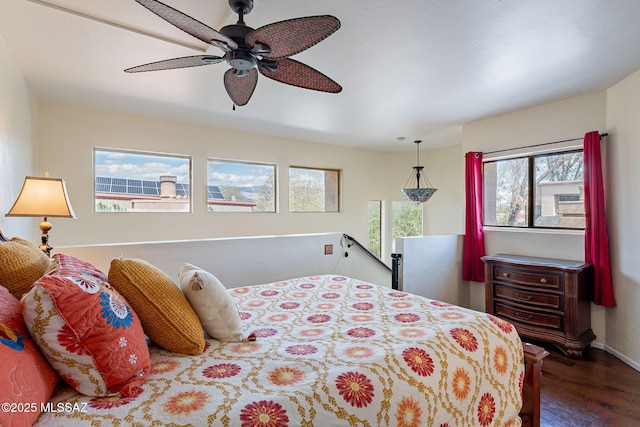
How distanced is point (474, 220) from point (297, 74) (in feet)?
10.4

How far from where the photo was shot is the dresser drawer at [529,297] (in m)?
3.08

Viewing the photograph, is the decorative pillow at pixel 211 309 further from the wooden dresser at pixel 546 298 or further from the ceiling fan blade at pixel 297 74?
the wooden dresser at pixel 546 298

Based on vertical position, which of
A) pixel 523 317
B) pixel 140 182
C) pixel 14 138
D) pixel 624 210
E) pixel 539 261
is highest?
pixel 14 138

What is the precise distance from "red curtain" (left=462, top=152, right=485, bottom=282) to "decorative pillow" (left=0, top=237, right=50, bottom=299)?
13.6 ft

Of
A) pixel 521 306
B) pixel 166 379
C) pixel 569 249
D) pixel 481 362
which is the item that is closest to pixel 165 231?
pixel 166 379

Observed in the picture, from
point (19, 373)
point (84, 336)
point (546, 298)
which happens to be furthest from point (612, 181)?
point (19, 373)

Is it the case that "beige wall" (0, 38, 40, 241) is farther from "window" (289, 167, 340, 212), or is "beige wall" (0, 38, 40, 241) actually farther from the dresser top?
the dresser top

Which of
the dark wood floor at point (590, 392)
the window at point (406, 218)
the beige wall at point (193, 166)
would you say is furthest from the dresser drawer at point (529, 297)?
the beige wall at point (193, 166)

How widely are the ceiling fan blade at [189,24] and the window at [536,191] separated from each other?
360 cm

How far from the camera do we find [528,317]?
326 centimetres

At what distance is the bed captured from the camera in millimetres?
900

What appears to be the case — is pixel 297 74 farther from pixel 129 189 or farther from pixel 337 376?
pixel 129 189

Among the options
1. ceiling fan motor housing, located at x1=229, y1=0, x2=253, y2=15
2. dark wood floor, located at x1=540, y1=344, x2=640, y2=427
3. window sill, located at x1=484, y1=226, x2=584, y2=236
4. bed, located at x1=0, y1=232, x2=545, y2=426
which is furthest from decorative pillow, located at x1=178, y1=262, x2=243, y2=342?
window sill, located at x1=484, y1=226, x2=584, y2=236

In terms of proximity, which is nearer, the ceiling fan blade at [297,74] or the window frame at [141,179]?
the ceiling fan blade at [297,74]
